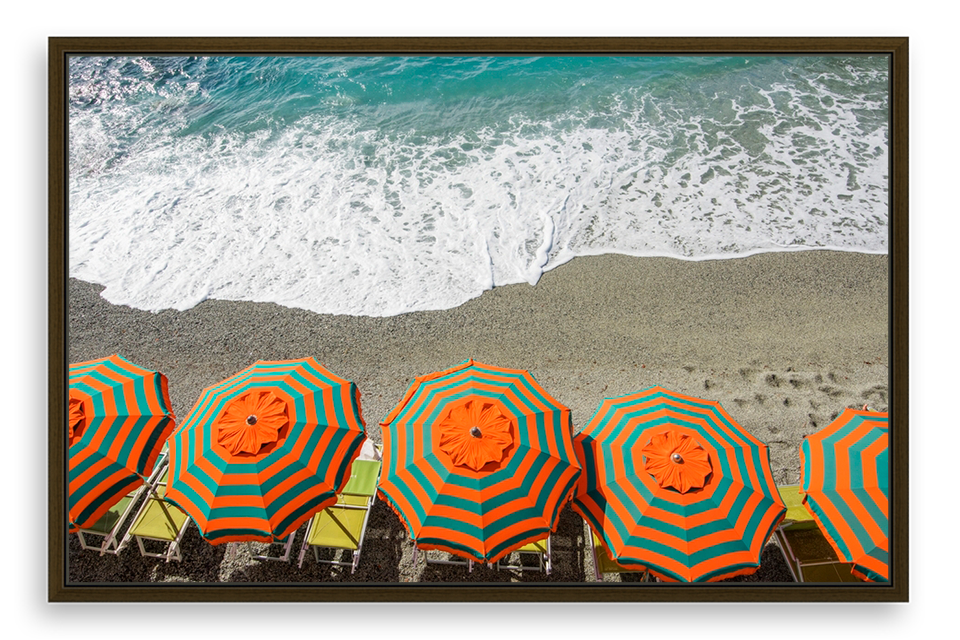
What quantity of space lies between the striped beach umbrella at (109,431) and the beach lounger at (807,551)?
7904mm

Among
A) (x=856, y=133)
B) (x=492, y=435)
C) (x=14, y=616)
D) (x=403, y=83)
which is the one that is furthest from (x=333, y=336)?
(x=856, y=133)

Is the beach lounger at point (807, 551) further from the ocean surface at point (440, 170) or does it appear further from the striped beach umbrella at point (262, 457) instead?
the ocean surface at point (440, 170)

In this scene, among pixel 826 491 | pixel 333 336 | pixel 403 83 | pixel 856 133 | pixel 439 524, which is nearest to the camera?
pixel 439 524

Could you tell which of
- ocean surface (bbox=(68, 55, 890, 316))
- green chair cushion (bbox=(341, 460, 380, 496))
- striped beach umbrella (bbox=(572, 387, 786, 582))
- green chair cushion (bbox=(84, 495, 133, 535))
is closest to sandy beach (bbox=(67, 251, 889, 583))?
ocean surface (bbox=(68, 55, 890, 316))

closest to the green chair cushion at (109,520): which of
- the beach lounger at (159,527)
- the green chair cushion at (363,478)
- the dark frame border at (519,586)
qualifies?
the beach lounger at (159,527)

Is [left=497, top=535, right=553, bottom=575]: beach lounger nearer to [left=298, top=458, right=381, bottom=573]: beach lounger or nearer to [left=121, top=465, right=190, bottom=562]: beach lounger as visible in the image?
[left=298, top=458, right=381, bottom=573]: beach lounger

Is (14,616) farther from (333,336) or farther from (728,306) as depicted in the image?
(728,306)

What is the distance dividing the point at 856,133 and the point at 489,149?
31.3 feet

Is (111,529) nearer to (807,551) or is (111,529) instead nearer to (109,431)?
(109,431)

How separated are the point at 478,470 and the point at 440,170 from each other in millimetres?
10112

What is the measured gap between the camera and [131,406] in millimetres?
7129

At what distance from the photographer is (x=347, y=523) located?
24.1 ft

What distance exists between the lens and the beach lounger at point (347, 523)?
23.5ft

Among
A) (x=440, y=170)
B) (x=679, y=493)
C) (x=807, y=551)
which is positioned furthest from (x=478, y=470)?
(x=440, y=170)
